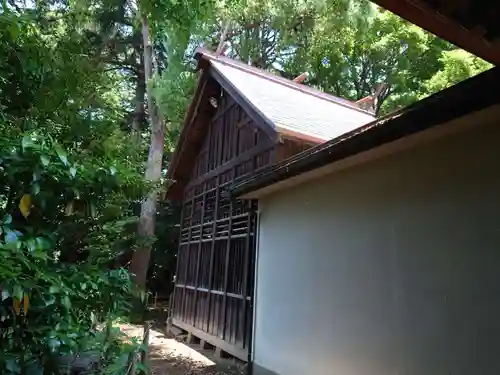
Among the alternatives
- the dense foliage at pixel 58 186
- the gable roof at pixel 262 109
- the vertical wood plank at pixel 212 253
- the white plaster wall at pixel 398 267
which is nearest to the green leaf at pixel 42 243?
the dense foliage at pixel 58 186

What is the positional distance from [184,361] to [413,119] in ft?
17.7

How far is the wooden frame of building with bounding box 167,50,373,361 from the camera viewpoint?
6.10 metres

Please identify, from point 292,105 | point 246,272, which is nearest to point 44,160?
point 246,272

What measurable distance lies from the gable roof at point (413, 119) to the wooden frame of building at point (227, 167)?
5.56 ft

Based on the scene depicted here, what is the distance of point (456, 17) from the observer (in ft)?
5.33

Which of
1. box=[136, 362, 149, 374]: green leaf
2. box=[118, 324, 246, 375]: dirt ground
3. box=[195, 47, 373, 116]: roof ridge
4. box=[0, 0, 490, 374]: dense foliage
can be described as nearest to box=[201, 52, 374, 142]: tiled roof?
box=[195, 47, 373, 116]: roof ridge

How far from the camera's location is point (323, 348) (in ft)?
13.7

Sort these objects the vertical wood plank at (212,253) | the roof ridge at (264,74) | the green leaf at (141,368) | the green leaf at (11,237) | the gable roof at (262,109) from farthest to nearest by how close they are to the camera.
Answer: the roof ridge at (264,74) < the vertical wood plank at (212,253) < the gable roof at (262,109) < the green leaf at (141,368) < the green leaf at (11,237)

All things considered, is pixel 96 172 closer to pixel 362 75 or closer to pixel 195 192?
pixel 195 192

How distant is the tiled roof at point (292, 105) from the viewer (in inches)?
242

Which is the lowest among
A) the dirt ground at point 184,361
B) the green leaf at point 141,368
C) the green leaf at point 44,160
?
the dirt ground at point 184,361

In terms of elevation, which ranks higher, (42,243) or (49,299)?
(42,243)

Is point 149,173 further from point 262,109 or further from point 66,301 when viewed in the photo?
point 66,301

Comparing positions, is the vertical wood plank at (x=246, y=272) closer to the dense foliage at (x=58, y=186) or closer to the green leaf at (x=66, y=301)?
the dense foliage at (x=58, y=186)
